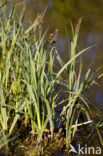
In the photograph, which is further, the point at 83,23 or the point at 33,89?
the point at 83,23

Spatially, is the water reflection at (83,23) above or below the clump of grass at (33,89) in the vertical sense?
above

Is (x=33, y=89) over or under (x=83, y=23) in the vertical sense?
under

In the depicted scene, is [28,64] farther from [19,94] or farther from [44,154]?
[44,154]

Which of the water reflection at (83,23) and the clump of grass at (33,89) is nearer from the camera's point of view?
the clump of grass at (33,89)

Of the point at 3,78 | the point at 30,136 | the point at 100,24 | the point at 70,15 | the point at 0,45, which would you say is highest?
the point at 70,15

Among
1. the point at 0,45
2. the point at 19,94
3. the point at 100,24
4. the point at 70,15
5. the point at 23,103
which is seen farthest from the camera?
the point at 70,15

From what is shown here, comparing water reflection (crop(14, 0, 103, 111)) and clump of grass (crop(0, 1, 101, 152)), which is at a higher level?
water reflection (crop(14, 0, 103, 111))

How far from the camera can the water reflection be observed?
330 centimetres

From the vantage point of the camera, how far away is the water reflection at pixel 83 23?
330 cm

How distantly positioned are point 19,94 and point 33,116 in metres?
0.18

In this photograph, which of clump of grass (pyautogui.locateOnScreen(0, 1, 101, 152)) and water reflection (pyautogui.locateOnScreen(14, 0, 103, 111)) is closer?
clump of grass (pyautogui.locateOnScreen(0, 1, 101, 152))

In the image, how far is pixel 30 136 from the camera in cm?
191

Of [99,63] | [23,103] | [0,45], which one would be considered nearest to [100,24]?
[99,63]

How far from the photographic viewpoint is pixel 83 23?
4.46m
